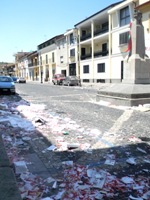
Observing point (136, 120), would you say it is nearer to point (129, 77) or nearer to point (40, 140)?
point (40, 140)

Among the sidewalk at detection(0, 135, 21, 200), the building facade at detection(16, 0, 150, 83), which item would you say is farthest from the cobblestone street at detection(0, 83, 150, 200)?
the building facade at detection(16, 0, 150, 83)

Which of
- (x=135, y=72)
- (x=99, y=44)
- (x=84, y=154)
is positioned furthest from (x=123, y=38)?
(x=84, y=154)

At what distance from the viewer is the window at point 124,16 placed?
31.9 m

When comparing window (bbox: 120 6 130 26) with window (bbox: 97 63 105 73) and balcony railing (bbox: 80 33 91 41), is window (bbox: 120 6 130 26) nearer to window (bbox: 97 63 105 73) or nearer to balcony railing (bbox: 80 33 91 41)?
window (bbox: 97 63 105 73)

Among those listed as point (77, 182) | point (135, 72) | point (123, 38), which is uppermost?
point (123, 38)

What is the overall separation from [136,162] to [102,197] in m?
1.50

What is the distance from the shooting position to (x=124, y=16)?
3269 centimetres

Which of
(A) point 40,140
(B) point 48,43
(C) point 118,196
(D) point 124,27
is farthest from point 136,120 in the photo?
(B) point 48,43

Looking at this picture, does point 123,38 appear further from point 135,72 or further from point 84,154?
point 84,154

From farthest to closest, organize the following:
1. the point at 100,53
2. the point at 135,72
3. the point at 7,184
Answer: the point at 100,53 → the point at 135,72 → the point at 7,184

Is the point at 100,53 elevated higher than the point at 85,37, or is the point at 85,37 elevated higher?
the point at 85,37

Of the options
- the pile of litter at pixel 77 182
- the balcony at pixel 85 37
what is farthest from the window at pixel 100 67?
the pile of litter at pixel 77 182

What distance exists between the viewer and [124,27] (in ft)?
107

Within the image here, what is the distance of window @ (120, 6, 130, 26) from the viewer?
105ft
